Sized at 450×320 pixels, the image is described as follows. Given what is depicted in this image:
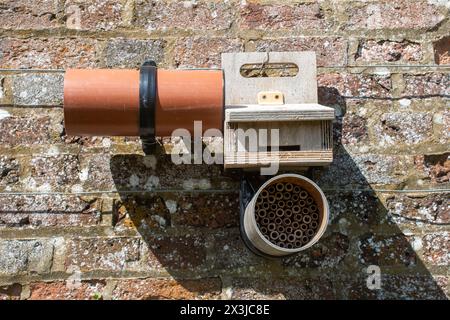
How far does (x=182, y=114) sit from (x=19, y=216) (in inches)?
31.3

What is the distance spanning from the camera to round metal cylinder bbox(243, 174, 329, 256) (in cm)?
180

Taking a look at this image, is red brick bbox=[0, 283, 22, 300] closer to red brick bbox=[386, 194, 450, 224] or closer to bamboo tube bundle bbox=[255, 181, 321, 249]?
bamboo tube bundle bbox=[255, 181, 321, 249]

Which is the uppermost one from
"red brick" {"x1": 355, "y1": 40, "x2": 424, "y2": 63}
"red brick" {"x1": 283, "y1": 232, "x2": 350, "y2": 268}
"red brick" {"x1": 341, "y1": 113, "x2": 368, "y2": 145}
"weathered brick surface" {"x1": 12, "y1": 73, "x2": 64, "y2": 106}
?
"red brick" {"x1": 355, "y1": 40, "x2": 424, "y2": 63}

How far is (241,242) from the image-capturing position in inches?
84.1

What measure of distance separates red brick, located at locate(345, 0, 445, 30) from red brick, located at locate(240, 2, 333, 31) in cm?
12

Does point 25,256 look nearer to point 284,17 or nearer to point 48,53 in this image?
point 48,53

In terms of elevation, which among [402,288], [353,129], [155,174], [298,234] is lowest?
[402,288]

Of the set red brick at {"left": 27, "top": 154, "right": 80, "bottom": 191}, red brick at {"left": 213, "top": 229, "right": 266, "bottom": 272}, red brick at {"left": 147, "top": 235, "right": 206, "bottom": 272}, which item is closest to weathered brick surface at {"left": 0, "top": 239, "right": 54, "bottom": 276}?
red brick at {"left": 27, "top": 154, "right": 80, "bottom": 191}

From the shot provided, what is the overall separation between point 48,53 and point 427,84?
1.58 m

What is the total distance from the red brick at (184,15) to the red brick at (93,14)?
0.09 metres

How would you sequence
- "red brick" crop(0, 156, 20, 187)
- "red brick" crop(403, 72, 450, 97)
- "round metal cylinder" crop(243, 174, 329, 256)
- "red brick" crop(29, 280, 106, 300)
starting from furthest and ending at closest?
"red brick" crop(403, 72, 450, 97) < "red brick" crop(0, 156, 20, 187) < "red brick" crop(29, 280, 106, 300) < "round metal cylinder" crop(243, 174, 329, 256)

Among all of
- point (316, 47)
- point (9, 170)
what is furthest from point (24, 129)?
point (316, 47)

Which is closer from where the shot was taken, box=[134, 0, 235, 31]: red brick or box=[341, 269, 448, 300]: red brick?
box=[341, 269, 448, 300]: red brick

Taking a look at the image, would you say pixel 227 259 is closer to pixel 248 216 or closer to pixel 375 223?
pixel 248 216
